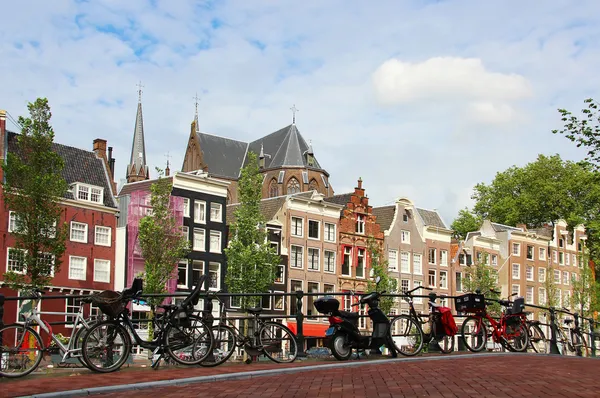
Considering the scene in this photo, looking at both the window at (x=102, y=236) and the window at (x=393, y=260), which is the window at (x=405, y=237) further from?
the window at (x=102, y=236)

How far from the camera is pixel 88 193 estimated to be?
45844mm

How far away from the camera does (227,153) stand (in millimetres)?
85250

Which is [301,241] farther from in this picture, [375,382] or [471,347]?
[375,382]

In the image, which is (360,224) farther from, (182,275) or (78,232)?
(78,232)

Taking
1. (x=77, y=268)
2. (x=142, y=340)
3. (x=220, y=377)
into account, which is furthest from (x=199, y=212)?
(x=220, y=377)

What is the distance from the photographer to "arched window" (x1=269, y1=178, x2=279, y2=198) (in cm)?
8294

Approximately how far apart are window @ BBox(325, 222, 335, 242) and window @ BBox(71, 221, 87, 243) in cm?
1758

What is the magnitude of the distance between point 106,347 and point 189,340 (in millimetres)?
1311

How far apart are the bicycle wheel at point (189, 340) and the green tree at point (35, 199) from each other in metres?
26.0

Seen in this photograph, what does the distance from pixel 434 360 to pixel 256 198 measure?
32.7 metres

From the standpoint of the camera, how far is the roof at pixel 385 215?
61469 millimetres

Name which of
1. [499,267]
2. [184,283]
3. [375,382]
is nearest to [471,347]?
[375,382]

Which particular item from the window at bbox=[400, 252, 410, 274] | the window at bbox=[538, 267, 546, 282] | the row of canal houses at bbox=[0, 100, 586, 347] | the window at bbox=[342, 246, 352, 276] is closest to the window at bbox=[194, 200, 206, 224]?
the row of canal houses at bbox=[0, 100, 586, 347]

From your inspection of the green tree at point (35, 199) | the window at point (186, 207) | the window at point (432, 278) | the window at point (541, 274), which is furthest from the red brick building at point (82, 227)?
the window at point (541, 274)
